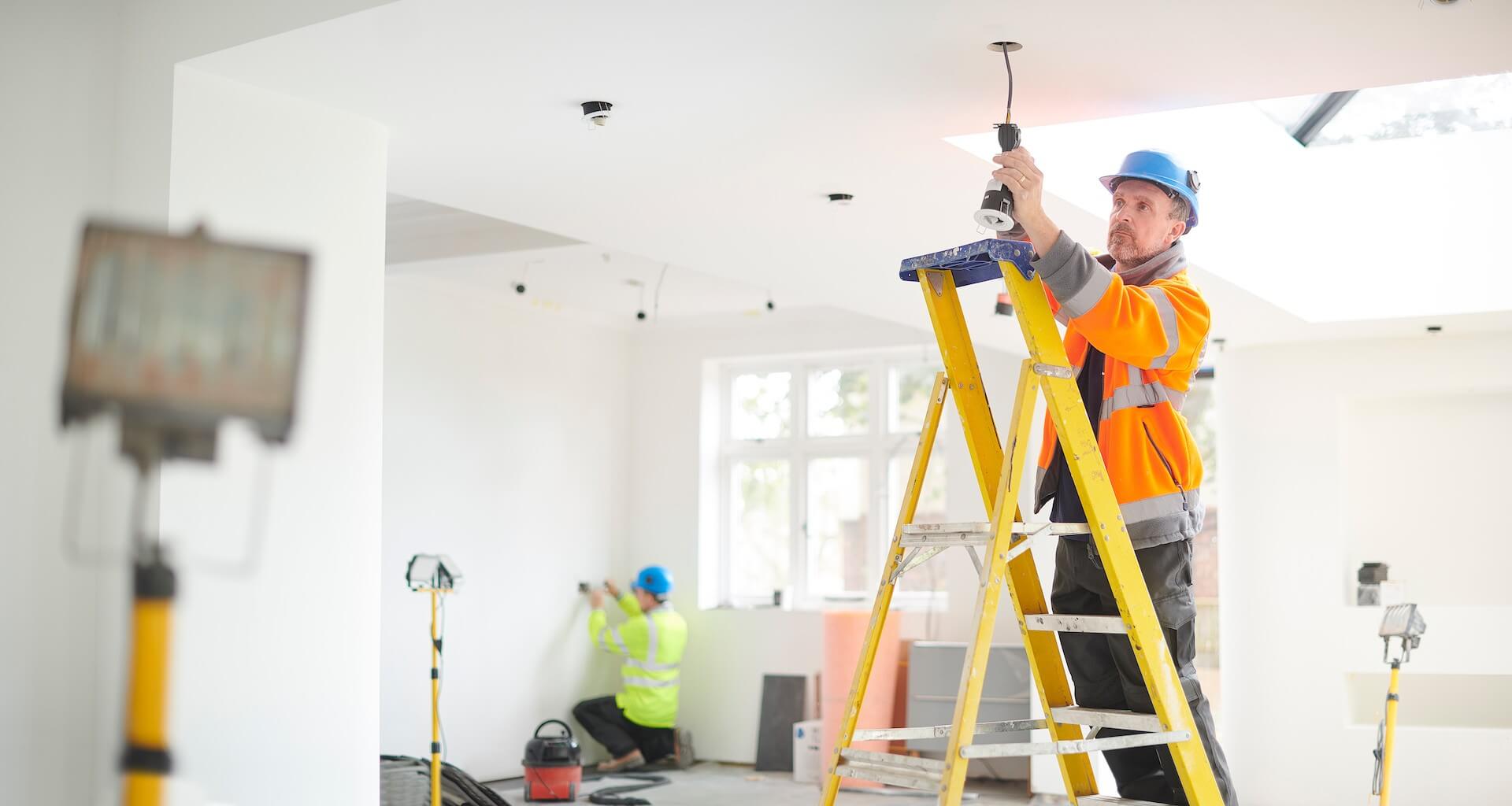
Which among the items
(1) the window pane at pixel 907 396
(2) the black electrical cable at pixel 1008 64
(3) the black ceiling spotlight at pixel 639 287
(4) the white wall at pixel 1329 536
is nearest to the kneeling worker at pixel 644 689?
(3) the black ceiling spotlight at pixel 639 287

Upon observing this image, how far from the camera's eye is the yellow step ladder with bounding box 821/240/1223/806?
215 centimetres

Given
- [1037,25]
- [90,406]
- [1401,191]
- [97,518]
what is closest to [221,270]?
[90,406]

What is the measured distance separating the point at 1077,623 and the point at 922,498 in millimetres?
6217

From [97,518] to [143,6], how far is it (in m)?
2.51

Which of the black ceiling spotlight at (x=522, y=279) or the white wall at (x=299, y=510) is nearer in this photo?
the white wall at (x=299, y=510)

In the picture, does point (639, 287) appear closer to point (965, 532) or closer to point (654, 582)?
point (654, 582)

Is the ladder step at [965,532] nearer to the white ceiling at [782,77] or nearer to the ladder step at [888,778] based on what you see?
the ladder step at [888,778]

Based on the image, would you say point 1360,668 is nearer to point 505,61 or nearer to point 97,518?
point 505,61

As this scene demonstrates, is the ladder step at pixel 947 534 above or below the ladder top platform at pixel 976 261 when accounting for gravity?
below

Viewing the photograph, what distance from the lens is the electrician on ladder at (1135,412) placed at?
2.24 metres

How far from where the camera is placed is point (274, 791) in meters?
3.04

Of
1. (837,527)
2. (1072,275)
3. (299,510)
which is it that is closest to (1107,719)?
(1072,275)

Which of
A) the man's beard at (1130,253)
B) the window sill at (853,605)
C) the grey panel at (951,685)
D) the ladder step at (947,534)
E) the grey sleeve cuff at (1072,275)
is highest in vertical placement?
the man's beard at (1130,253)

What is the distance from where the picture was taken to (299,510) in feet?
10.4
